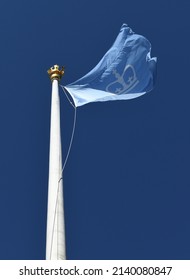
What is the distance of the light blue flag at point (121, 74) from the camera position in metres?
29.8

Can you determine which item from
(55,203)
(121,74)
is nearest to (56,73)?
(121,74)

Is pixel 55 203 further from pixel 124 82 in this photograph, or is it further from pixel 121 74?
pixel 121 74

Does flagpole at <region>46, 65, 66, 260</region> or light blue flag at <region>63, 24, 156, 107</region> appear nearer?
flagpole at <region>46, 65, 66, 260</region>

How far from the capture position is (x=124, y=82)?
30750 millimetres

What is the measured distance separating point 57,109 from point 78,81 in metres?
3.66

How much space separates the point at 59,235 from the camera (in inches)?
868

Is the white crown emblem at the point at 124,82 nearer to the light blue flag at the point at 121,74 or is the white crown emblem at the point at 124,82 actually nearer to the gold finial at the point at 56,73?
the light blue flag at the point at 121,74

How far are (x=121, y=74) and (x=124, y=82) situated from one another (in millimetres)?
893

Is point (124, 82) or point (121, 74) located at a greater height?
point (121, 74)

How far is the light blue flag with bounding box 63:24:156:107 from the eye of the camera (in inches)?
1173

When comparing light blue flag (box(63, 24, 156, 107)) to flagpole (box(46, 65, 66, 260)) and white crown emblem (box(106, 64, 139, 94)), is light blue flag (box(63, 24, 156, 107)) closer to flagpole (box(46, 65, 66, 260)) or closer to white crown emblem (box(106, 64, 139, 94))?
white crown emblem (box(106, 64, 139, 94))

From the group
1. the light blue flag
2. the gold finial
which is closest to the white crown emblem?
the light blue flag
